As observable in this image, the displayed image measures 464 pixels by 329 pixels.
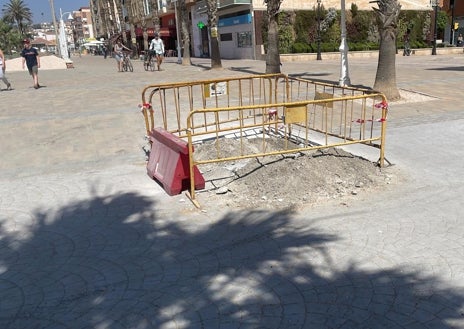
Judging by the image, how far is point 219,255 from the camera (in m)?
4.17

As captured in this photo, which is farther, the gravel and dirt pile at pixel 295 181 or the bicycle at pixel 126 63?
the bicycle at pixel 126 63

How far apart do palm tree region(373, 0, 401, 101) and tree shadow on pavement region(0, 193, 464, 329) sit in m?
8.21

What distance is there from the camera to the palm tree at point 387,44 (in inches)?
448

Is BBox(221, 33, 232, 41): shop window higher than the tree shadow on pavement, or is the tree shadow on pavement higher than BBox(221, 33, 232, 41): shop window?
BBox(221, 33, 232, 41): shop window

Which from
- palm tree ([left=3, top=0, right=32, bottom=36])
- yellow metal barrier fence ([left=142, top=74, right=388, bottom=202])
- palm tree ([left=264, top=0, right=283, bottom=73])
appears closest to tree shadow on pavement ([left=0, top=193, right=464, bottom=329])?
yellow metal barrier fence ([left=142, top=74, right=388, bottom=202])

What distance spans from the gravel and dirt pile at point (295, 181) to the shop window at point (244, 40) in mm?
30660

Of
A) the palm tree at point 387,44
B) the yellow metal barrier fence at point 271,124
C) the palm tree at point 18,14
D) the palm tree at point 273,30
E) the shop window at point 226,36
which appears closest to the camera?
the yellow metal barrier fence at point 271,124

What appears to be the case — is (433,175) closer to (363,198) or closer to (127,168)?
(363,198)

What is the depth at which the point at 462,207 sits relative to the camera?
503cm

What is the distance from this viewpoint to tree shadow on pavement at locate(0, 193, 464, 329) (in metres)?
3.23

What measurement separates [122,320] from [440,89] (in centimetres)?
1353

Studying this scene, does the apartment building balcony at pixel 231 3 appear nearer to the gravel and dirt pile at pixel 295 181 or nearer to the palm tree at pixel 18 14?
the gravel and dirt pile at pixel 295 181

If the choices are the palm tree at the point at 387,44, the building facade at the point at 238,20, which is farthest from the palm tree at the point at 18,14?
the palm tree at the point at 387,44

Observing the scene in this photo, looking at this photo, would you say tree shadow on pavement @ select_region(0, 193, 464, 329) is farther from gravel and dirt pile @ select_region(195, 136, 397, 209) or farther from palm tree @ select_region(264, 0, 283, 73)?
palm tree @ select_region(264, 0, 283, 73)
